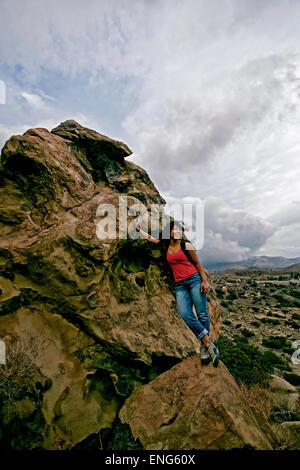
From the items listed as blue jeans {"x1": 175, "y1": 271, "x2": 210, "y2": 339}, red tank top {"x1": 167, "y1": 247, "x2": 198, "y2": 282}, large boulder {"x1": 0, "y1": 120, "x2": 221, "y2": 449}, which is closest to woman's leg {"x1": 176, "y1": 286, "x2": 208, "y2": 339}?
blue jeans {"x1": 175, "y1": 271, "x2": 210, "y2": 339}

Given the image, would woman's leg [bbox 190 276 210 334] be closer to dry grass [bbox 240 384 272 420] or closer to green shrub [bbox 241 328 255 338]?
dry grass [bbox 240 384 272 420]

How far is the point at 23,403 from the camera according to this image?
14.9 feet

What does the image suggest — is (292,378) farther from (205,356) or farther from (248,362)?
(205,356)

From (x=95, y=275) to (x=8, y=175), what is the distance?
11.0 feet

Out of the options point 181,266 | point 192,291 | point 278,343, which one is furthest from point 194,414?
point 278,343

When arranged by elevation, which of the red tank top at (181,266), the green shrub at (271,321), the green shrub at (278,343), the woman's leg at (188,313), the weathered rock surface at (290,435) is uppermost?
the red tank top at (181,266)

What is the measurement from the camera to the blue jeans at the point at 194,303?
173 inches

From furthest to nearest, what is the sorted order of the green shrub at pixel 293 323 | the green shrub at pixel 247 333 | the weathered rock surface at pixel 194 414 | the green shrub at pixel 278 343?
the green shrub at pixel 293 323
the green shrub at pixel 247 333
the green shrub at pixel 278 343
the weathered rock surface at pixel 194 414

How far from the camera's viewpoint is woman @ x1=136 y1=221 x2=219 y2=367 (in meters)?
4.38

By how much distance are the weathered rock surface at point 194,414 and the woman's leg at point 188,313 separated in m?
0.76

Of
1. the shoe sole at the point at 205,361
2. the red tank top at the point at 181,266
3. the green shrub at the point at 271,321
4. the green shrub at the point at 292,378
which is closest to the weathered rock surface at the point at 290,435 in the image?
the shoe sole at the point at 205,361

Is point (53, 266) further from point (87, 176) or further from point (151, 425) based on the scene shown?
point (151, 425)

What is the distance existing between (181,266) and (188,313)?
0.97 metres

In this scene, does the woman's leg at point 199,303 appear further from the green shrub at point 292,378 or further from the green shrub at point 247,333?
the green shrub at point 247,333
